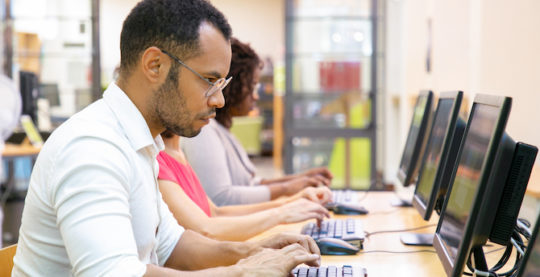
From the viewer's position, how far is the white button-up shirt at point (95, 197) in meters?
1.01

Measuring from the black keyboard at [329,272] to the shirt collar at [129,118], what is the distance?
0.43 m

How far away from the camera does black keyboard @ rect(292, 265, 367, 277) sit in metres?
1.36

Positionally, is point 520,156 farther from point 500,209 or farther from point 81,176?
point 81,176

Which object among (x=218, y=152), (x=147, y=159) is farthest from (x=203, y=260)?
(x=218, y=152)

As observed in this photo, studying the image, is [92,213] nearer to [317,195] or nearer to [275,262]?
[275,262]

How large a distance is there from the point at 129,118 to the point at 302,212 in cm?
86

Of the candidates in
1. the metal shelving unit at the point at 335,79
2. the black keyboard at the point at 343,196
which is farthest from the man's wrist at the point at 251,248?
the metal shelving unit at the point at 335,79

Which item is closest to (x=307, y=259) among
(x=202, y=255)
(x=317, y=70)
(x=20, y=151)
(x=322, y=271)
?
(x=322, y=271)

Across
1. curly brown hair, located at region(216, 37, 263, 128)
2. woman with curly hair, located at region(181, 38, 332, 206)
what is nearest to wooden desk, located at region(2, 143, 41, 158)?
woman with curly hair, located at region(181, 38, 332, 206)

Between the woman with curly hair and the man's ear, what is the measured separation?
3.88ft

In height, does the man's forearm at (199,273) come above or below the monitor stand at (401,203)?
above

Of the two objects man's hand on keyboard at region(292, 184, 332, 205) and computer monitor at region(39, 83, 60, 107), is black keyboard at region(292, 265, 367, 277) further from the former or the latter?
computer monitor at region(39, 83, 60, 107)

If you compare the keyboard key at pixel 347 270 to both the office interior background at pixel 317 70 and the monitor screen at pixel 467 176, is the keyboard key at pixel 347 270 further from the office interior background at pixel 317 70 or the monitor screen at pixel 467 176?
the office interior background at pixel 317 70

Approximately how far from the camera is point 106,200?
3.39 ft
